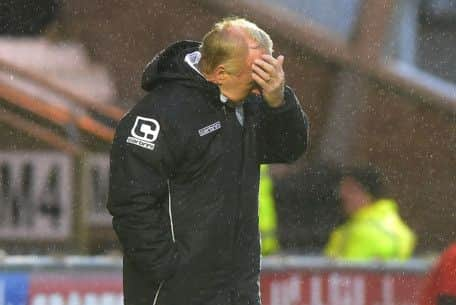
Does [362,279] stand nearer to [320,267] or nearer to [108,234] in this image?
[320,267]

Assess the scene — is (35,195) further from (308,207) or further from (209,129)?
(209,129)

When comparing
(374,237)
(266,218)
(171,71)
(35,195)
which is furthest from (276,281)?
(171,71)

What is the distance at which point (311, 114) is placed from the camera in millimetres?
11930

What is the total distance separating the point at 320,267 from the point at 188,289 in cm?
317

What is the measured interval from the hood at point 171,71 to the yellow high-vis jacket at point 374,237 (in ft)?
12.5

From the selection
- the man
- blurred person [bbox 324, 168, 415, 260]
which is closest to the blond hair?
the man

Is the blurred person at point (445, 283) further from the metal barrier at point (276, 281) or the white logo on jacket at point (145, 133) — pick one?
the metal barrier at point (276, 281)

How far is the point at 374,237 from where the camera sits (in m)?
8.93

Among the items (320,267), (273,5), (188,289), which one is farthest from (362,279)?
(273,5)

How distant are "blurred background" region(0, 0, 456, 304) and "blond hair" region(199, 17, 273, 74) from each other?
477 cm

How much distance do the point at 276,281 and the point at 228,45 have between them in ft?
10.7

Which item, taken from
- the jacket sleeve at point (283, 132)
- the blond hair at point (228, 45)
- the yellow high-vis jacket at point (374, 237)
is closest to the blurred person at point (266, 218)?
the yellow high-vis jacket at point (374, 237)

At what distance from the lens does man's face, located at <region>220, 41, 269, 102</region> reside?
4.96 metres

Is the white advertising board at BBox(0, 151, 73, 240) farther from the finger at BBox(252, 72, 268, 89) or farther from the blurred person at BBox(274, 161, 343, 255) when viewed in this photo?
the finger at BBox(252, 72, 268, 89)
